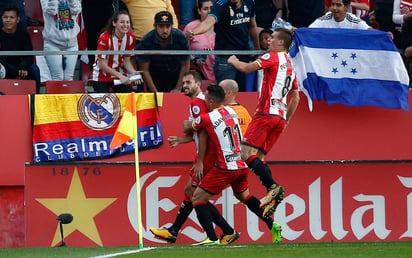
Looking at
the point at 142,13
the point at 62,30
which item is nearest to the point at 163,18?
the point at 142,13

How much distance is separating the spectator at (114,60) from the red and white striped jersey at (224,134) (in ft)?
7.67

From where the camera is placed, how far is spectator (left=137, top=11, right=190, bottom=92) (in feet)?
49.8

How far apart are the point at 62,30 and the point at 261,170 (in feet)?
16.5

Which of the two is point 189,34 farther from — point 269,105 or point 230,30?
point 269,105

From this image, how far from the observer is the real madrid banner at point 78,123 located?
14.8m

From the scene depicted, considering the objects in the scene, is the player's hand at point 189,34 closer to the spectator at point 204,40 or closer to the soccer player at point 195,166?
the spectator at point 204,40

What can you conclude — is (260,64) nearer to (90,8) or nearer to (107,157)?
(107,157)

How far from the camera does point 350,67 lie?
14.9 m

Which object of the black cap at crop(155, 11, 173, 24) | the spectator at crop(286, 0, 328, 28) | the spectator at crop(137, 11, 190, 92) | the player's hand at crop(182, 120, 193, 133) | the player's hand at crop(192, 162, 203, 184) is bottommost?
the player's hand at crop(192, 162, 203, 184)

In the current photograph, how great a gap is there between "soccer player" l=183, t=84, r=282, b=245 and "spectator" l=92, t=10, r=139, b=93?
2327 millimetres

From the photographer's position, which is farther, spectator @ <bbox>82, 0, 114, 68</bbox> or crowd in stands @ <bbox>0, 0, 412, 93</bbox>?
spectator @ <bbox>82, 0, 114, 68</bbox>

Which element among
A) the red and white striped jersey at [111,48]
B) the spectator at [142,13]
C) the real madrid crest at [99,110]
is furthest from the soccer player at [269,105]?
the spectator at [142,13]

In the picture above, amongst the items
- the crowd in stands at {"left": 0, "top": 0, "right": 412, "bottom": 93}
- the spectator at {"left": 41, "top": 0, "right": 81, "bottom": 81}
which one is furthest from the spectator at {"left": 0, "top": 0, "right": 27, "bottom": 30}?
the spectator at {"left": 41, "top": 0, "right": 81, "bottom": 81}

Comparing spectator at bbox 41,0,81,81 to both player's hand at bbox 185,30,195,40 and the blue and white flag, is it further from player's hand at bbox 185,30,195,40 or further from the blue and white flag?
the blue and white flag
